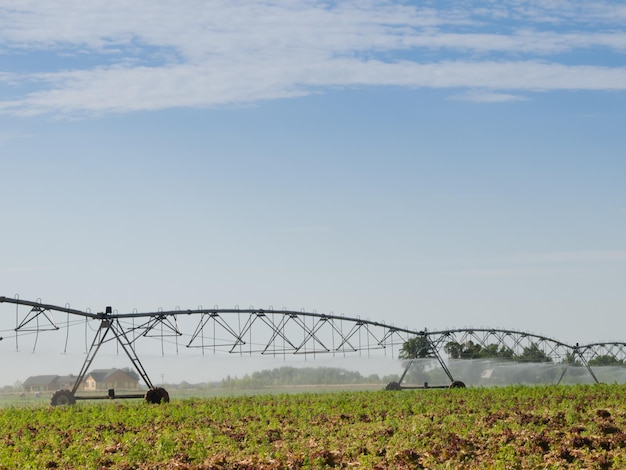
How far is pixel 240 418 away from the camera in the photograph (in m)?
32.1

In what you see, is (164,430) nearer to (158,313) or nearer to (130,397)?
(130,397)

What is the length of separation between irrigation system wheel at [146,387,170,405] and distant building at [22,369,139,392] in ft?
28.4

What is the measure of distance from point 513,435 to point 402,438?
8.64 feet

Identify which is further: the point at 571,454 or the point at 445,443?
the point at 445,443

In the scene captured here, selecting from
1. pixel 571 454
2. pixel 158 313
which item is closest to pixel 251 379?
pixel 158 313

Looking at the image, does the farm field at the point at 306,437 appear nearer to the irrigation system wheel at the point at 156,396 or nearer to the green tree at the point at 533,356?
the irrigation system wheel at the point at 156,396

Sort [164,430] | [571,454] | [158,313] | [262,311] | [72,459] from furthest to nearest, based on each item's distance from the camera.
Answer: [262,311]
[158,313]
[164,430]
[72,459]
[571,454]

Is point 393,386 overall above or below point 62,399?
above

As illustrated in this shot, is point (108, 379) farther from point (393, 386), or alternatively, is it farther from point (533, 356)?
point (533, 356)

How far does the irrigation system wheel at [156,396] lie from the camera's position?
42.7m

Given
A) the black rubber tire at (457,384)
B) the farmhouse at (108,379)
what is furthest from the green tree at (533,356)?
the farmhouse at (108,379)

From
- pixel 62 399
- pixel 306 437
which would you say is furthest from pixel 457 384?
pixel 306 437

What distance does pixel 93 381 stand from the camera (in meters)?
52.6

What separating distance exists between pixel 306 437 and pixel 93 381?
100 feet
